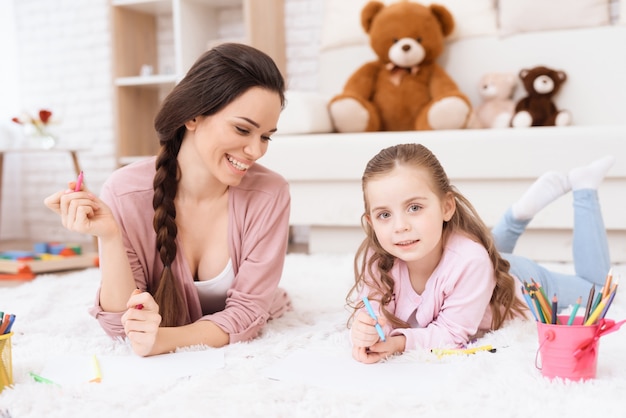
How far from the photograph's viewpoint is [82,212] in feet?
3.64

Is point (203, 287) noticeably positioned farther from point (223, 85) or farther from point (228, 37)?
point (228, 37)

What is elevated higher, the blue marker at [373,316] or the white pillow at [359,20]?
the white pillow at [359,20]

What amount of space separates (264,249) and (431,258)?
346mm

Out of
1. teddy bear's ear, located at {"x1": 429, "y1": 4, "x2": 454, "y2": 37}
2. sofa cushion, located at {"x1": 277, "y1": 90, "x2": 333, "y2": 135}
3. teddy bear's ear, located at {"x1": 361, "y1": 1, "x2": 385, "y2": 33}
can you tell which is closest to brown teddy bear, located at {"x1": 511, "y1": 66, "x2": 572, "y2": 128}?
teddy bear's ear, located at {"x1": 429, "y1": 4, "x2": 454, "y2": 37}

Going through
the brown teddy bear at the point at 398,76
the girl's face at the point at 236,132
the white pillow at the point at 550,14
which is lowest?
the girl's face at the point at 236,132

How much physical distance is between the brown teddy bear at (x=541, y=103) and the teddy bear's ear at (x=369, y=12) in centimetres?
68

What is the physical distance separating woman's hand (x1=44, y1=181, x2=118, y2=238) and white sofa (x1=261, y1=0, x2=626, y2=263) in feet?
4.16

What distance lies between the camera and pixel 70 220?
3.66 ft

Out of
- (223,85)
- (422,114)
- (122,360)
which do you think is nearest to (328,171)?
(422,114)

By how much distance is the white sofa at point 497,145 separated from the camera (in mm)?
2088

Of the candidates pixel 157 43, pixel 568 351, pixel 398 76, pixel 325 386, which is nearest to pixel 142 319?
pixel 325 386

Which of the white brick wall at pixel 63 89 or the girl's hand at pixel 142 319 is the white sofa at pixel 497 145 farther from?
the white brick wall at pixel 63 89

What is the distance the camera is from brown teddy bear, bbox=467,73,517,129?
2.61 meters

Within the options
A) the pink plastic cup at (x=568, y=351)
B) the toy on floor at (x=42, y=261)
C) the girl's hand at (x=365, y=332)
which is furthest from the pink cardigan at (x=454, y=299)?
the toy on floor at (x=42, y=261)
